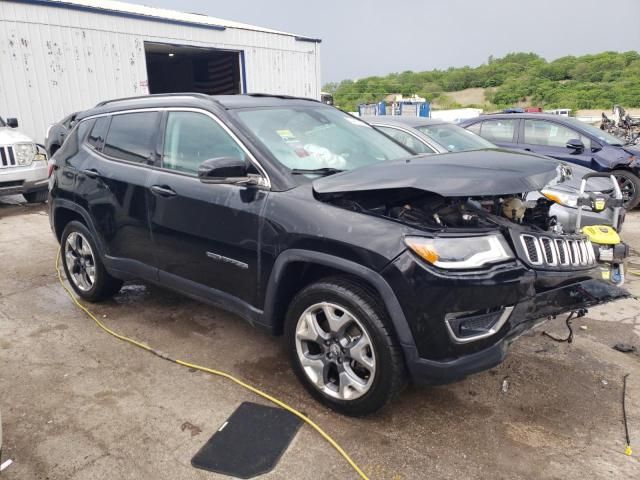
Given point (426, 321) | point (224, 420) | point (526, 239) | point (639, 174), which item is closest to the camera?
point (426, 321)

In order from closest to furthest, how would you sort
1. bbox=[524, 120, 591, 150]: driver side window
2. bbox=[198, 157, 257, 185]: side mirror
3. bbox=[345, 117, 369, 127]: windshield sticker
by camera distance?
1. bbox=[198, 157, 257, 185]: side mirror
2. bbox=[345, 117, 369, 127]: windshield sticker
3. bbox=[524, 120, 591, 150]: driver side window

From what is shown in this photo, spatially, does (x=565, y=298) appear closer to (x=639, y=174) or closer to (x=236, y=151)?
(x=236, y=151)

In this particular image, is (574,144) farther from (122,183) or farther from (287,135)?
(122,183)

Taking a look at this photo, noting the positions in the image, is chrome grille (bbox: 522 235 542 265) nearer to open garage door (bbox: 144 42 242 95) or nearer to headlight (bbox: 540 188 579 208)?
headlight (bbox: 540 188 579 208)

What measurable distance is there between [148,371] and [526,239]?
99.4 inches

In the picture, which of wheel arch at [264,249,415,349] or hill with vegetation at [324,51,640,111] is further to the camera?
hill with vegetation at [324,51,640,111]

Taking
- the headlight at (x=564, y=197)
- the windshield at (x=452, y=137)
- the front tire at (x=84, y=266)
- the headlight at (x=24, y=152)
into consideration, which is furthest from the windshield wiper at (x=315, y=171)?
the headlight at (x=24, y=152)

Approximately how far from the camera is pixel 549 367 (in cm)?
338

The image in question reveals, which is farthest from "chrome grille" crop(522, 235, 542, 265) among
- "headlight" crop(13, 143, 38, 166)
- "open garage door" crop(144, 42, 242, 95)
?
"open garage door" crop(144, 42, 242, 95)

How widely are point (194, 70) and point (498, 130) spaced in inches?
647

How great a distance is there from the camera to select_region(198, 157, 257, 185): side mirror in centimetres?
A: 286

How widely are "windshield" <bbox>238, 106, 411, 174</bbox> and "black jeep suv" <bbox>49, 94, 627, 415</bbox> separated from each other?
14 mm

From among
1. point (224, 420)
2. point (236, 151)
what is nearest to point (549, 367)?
point (224, 420)

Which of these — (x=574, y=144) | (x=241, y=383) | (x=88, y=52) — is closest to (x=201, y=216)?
(x=241, y=383)
